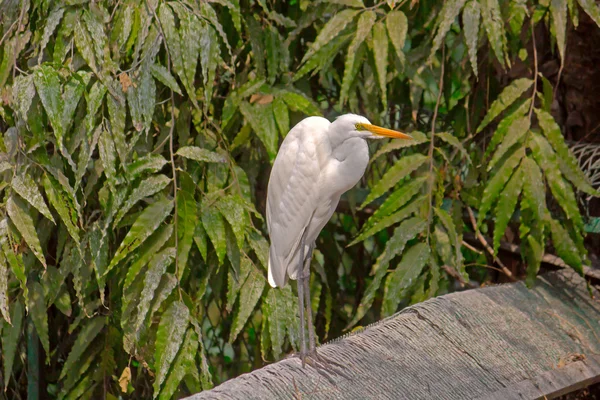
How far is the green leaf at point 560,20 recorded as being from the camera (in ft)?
7.04

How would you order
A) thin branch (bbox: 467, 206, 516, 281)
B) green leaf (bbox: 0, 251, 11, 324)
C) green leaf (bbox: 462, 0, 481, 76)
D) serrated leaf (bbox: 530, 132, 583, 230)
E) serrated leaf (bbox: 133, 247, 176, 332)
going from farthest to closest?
thin branch (bbox: 467, 206, 516, 281) → serrated leaf (bbox: 530, 132, 583, 230) → green leaf (bbox: 462, 0, 481, 76) → serrated leaf (bbox: 133, 247, 176, 332) → green leaf (bbox: 0, 251, 11, 324)

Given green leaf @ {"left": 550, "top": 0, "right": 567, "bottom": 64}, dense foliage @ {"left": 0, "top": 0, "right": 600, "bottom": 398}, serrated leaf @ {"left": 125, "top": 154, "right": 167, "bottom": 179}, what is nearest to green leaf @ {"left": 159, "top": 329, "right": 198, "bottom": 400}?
dense foliage @ {"left": 0, "top": 0, "right": 600, "bottom": 398}

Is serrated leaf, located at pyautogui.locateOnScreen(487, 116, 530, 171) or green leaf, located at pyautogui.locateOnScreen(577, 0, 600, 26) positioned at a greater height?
green leaf, located at pyautogui.locateOnScreen(577, 0, 600, 26)

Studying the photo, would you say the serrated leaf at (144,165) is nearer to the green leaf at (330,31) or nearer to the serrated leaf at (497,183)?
the green leaf at (330,31)

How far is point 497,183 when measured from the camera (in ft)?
7.30

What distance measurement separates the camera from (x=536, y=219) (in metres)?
2.23

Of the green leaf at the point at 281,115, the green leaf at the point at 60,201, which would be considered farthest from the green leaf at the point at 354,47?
the green leaf at the point at 60,201

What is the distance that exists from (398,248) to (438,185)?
0.20 metres

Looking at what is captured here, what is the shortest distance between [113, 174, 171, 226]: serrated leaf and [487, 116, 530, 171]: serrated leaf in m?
0.80

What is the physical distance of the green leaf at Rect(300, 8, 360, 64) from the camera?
2.17 metres

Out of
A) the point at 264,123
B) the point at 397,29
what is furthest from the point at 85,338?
the point at 397,29

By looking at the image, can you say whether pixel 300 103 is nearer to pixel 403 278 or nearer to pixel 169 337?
pixel 403 278

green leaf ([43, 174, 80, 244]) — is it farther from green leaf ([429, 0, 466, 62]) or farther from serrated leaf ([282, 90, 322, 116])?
green leaf ([429, 0, 466, 62])

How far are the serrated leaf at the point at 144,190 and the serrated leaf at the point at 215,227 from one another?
0.11 m
